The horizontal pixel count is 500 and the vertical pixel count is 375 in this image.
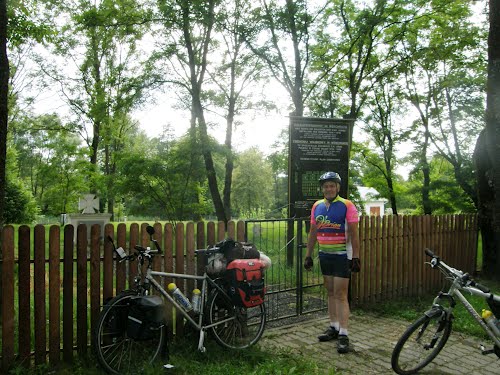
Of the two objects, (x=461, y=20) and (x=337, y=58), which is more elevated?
(x=461, y=20)

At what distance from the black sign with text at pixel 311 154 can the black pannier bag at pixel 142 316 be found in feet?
12.1

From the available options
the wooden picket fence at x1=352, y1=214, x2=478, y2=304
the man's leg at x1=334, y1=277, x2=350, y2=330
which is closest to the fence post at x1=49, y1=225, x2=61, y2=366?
the man's leg at x1=334, y1=277, x2=350, y2=330

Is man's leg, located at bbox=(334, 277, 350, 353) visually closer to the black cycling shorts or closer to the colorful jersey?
the black cycling shorts

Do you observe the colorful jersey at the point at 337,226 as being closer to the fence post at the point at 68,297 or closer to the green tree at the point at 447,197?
the fence post at the point at 68,297

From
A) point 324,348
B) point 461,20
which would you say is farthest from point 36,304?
point 461,20

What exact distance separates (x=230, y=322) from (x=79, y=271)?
1842 millimetres

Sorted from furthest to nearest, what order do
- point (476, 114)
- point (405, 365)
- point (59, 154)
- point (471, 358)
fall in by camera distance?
1. point (59, 154)
2. point (476, 114)
3. point (471, 358)
4. point (405, 365)

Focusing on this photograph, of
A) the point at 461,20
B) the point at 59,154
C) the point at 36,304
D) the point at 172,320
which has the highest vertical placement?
the point at 461,20

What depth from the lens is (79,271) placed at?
4.32 metres

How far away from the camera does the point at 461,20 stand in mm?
14906

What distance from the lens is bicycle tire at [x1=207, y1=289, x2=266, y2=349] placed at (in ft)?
15.4

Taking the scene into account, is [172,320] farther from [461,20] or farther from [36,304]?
[461,20]

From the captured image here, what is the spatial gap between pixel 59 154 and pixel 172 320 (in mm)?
18006

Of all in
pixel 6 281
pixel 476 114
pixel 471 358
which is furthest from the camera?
pixel 476 114
